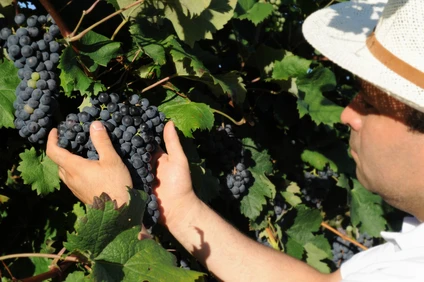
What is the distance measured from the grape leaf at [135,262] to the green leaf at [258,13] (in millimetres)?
1377

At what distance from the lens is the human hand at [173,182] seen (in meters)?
1.92

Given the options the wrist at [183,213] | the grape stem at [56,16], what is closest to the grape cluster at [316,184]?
the wrist at [183,213]

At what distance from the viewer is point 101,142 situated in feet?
5.51

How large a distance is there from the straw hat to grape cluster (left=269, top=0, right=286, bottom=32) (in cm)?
84

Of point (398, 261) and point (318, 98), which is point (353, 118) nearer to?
point (398, 261)

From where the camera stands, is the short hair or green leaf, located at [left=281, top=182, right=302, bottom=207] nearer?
the short hair

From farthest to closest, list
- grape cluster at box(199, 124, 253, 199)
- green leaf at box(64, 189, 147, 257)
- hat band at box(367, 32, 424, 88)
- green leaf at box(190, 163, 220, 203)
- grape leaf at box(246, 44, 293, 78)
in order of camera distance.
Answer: grape leaf at box(246, 44, 293, 78) → grape cluster at box(199, 124, 253, 199) → green leaf at box(190, 163, 220, 203) → hat band at box(367, 32, 424, 88) → green leaf at box(64, 189, 147, 257)

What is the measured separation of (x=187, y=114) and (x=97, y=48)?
381 mm

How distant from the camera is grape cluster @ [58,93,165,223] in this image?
174cm

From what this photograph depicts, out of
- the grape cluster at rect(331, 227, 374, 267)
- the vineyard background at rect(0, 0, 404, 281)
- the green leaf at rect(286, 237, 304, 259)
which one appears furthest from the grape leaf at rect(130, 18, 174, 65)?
the grape cluster at rect(331, 227, 374, 267)

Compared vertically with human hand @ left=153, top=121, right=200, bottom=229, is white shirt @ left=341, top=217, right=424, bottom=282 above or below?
below

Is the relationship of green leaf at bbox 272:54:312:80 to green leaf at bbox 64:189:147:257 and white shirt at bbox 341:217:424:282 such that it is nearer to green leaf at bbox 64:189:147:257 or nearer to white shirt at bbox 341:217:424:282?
white shirt at bbox 341:217:424:282

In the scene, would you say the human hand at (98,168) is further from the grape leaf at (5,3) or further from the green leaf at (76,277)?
the grape leaf at (5,3)

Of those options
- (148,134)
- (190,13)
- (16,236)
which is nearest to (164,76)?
(190,13)
